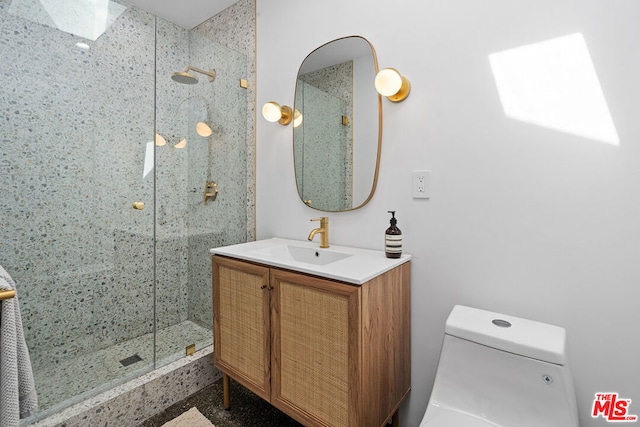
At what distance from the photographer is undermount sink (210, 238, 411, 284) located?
1148 millimetres

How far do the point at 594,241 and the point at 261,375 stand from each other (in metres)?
1.45

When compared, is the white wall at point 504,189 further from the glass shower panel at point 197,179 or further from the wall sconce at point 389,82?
the glass shower panel at point 197,179

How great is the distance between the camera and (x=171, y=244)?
7.04ft

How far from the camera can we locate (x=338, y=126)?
5.47ft

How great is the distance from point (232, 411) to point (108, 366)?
759 millimetres

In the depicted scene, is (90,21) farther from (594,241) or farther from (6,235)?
(594,241)

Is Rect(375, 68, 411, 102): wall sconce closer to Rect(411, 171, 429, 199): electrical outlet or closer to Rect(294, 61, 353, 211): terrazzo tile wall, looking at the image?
Rect(294, 61, 353, 211): terrazzo tile wall

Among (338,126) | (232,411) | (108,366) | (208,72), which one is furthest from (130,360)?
(208,72)

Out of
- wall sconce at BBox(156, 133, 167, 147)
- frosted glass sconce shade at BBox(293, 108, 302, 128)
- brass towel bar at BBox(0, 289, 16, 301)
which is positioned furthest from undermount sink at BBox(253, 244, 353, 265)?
wall sconce at BBox(156, 133, 167, 147)

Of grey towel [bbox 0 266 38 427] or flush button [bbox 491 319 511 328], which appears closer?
grey towel [bbox 0 266 38 427]

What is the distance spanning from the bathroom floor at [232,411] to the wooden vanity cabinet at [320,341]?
9.4 inches

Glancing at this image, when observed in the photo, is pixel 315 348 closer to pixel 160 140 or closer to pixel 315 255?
pixel 315 255

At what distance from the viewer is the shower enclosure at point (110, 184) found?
5.31ft

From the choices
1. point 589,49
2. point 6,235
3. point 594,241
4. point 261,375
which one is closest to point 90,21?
point 6,235
